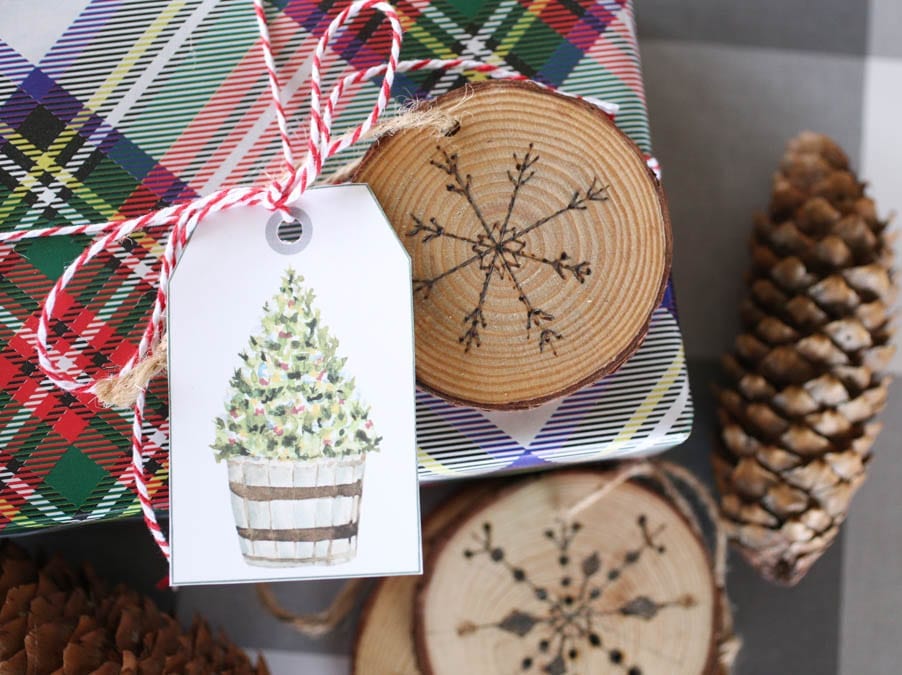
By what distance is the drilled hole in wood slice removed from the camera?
2.60ft

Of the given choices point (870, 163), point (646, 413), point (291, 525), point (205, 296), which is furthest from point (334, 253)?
point (870, 163)

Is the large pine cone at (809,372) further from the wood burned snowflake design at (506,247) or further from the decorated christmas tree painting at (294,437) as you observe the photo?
the decorated christmas tree painting at (294,437)

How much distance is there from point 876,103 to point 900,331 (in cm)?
29

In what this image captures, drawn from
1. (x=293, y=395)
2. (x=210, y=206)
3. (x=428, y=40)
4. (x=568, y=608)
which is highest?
(x=428, y=40)

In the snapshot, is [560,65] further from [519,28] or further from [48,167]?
[48,167]

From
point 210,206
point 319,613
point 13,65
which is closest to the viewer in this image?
point 210,206

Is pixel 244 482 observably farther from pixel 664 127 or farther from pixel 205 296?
pixel 664 127

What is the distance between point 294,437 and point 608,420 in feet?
0.90

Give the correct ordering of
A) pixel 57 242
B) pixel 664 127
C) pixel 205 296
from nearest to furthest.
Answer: pixel 205 296
pixel 57 242
pixel 664 127

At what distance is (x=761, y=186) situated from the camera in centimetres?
93

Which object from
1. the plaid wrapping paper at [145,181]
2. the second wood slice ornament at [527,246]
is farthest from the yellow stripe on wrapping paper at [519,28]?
the second wood slice ornament at [527,246]

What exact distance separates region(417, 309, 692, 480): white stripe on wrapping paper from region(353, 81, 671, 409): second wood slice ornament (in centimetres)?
8

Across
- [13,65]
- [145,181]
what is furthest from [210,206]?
[13,65]

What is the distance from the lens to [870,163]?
947 mm
